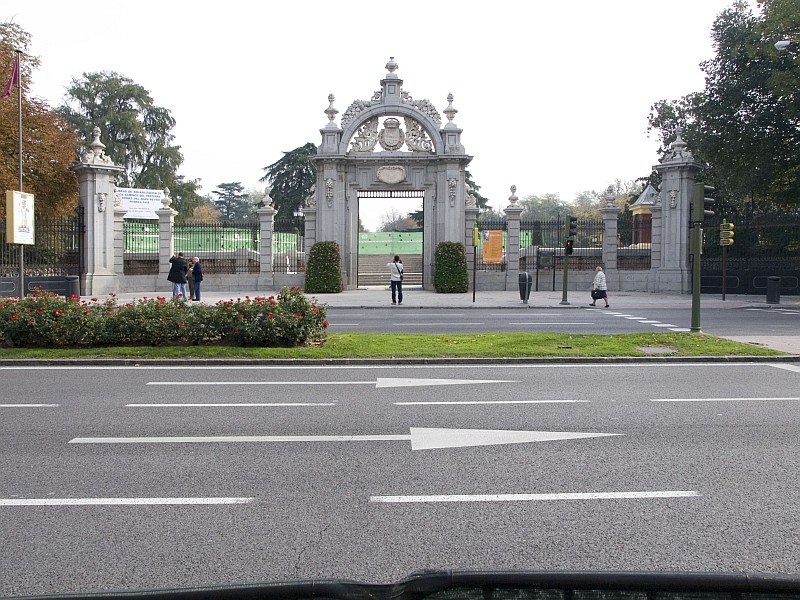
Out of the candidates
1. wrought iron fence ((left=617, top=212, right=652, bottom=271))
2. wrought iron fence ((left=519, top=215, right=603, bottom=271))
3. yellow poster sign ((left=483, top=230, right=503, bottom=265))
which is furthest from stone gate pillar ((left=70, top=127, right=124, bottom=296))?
wrought iron fence ((left=617, top=212, right=652, bottom=271))

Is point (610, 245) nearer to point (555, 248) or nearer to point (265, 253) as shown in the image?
point (555, 248)

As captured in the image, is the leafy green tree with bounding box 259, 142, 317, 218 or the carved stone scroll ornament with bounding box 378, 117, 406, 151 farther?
the leafy green tree with bounding box 259, 142, 317, 218

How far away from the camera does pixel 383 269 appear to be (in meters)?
50.8

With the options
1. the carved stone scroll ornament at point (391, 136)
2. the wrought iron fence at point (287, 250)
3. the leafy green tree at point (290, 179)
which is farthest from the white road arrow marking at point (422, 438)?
the leafy green tree at point (290, 179)

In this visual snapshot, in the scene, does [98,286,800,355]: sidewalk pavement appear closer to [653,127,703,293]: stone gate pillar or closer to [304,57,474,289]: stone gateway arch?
[653,127,703,293]: stone gate pillar

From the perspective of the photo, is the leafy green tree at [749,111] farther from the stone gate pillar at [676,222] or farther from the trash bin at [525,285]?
the trash bin at [525,285]

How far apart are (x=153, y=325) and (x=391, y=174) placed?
22182 mm

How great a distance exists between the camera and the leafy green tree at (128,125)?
2520 inches

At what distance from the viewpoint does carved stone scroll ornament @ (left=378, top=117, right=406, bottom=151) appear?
→ 34.2 metres

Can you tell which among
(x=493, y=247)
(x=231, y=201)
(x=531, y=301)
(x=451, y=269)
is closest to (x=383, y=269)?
(x=493, y=247)

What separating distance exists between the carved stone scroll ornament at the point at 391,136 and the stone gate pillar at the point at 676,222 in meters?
12.0

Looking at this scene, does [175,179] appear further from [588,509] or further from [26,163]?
[588,509]

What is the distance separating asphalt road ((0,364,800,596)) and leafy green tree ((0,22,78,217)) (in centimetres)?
2579

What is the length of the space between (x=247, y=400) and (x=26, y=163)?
28787 millimetres
